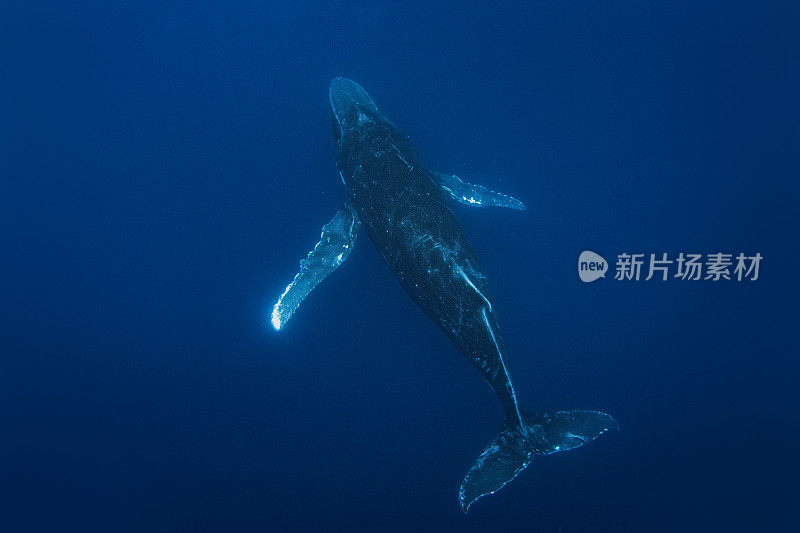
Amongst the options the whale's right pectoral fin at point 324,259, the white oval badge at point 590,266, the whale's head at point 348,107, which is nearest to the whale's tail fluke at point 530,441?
the white oval badge at point 590,266

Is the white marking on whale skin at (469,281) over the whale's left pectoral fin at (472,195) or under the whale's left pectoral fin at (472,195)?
under

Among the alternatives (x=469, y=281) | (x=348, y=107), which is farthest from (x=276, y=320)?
(x=348, y=107)

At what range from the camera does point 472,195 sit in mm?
10547

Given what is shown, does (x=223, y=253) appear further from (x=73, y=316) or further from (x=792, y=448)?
(x=792, y=448)

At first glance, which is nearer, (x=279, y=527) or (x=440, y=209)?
(x=440, y=209)

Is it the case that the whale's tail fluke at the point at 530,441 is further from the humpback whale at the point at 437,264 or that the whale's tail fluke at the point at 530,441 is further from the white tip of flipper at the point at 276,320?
the white tip of flipper at the point at 276,320

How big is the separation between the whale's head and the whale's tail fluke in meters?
6.99

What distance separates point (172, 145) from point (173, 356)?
5.64m

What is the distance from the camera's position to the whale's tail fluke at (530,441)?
8.02 metres

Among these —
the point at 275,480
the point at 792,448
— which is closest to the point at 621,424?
the point at 792,448

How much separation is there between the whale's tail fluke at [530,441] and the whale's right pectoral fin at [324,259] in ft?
15.1

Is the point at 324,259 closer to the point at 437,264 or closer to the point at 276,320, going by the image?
the point at 276,320

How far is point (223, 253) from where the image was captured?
39.4ft

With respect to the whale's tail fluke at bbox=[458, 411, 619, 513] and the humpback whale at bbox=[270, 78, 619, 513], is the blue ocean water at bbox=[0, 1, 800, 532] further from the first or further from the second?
the whale's tail fluke at bbox=[458, 411, 619, 513]
